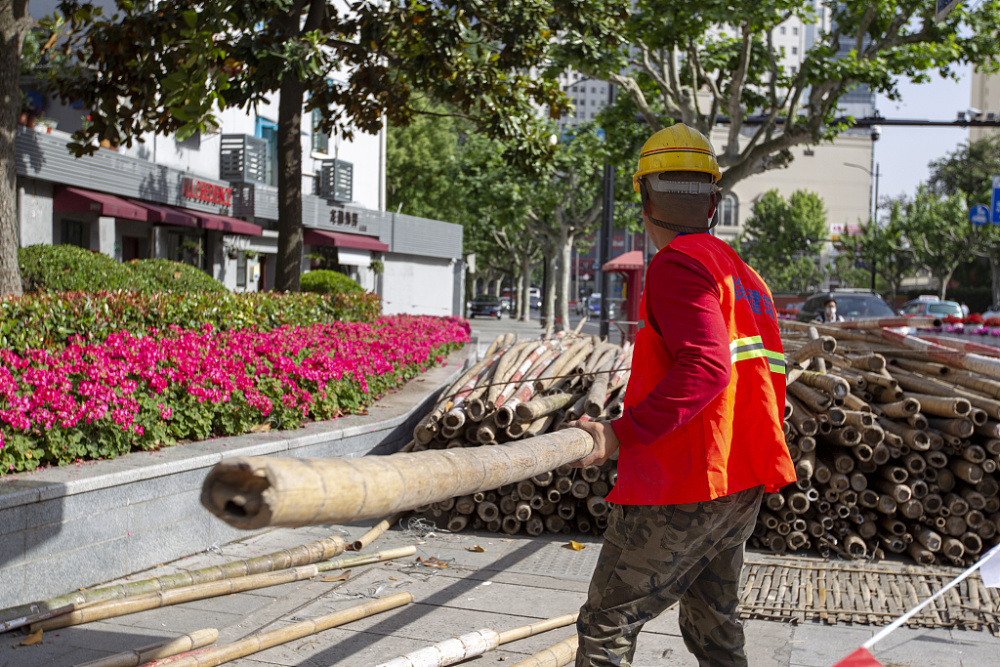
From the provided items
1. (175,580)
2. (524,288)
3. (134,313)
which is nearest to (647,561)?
(175,580)

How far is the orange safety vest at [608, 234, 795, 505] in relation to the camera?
271 centimetres

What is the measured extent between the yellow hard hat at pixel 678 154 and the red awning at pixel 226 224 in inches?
852

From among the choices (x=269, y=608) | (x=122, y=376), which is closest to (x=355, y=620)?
(x=269, y=608)

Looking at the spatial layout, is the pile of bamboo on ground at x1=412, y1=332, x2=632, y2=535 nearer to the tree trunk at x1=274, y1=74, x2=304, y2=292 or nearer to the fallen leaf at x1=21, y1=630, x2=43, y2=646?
the fallen leaf at x1=21, y1=630, x2=43, y2=646

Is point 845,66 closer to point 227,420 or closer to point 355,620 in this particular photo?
point 227,420

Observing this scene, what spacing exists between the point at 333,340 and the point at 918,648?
Result: 611 cm

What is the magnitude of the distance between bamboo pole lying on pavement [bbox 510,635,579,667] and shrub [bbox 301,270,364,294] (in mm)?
15989

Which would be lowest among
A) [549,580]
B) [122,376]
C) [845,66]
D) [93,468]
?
[549,580]

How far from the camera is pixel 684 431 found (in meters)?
2.73

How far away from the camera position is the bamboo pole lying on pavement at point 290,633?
3831mm

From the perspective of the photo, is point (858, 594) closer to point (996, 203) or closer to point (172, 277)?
point (172, 277)

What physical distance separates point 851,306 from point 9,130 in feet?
61.6

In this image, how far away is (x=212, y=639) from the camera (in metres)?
4.04

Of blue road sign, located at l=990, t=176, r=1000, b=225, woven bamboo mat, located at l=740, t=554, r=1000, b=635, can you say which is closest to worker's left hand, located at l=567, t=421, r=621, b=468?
woven bamboo mat, located at l=740, t=554, r=1000, b=635
